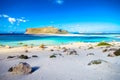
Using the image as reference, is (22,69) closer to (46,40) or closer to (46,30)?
(46,40)

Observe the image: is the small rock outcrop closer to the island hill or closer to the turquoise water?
the turquoise water

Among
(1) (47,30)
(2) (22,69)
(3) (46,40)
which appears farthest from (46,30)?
(2) (22,69)

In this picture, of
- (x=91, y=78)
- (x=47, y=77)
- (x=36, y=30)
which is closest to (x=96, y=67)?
(x=91, y=78)

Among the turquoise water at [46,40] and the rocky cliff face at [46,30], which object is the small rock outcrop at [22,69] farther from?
the rocky cliff face at [46,30]

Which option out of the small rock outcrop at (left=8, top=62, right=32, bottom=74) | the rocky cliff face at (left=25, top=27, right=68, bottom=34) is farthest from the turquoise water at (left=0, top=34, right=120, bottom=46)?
the rocky cliff face at (left=25, top=27, right=68, bottom=34)

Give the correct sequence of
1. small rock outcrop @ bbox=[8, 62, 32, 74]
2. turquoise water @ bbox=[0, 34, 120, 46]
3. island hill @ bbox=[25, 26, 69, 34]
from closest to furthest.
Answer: small rock outcrop @ bbox=[8, 62, 32, 74] → turquoise water @ bbox=[0, 34, 120, 46] → island hill @ bbox=[25, 26, 69, 34]

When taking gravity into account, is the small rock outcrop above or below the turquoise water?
above

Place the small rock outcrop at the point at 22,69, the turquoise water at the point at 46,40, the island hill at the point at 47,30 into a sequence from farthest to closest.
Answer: the island hill at the point at 47,30 < the turquoise water at the point at 46,40 < the small rock outcrop at the point at 22,69

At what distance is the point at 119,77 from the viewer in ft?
30.4

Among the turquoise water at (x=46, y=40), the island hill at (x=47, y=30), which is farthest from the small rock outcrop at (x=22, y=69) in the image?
the island hill at (x=47, y=30)

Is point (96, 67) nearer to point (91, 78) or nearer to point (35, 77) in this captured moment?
point (91, 78)

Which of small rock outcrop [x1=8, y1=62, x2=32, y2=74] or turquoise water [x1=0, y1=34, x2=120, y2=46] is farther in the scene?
turquoise water [x1=0, y1=34, x2=120, y2=46]

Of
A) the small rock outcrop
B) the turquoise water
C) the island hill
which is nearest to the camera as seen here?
the small rock outcrop

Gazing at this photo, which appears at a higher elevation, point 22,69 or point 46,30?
point 22,69
